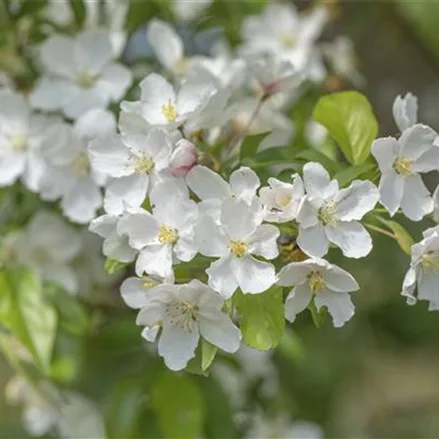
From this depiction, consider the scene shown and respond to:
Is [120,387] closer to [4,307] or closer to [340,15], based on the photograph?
[4,307]

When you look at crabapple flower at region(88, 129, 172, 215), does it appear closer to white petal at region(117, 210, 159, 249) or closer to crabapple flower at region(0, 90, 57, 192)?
white petal at region(117, 210, 159, 249)

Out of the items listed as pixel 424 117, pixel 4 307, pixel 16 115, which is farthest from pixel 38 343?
pixel 424 117

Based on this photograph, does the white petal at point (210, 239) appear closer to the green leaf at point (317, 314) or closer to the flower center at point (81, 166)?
the green leaf at point (317, 314)

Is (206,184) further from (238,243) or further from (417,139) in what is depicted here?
(417,139)

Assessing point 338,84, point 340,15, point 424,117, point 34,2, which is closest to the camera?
point 34,2

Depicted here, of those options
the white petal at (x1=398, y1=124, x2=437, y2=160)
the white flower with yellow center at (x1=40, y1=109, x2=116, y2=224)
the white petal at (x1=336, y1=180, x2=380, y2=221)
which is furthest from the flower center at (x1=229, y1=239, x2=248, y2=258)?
the white flower with yellow center at (x1=40, y1=109, x2=116, y2=224)

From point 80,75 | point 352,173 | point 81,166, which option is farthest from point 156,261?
point 80,75
